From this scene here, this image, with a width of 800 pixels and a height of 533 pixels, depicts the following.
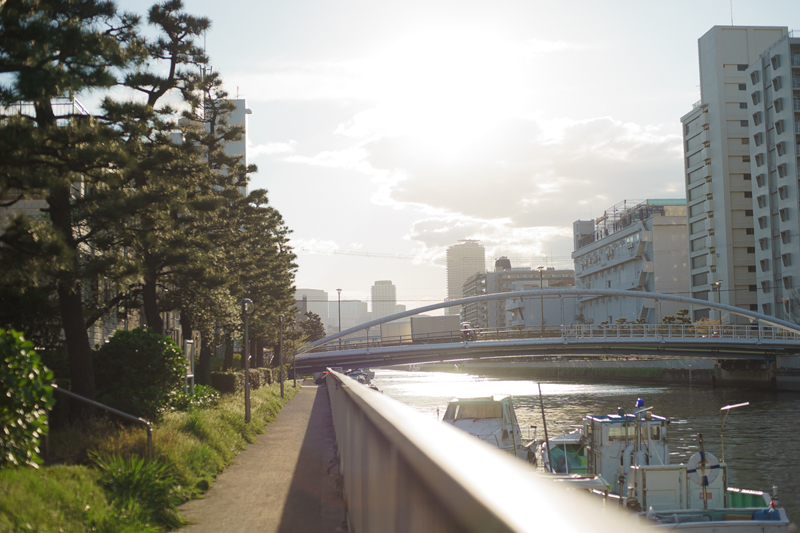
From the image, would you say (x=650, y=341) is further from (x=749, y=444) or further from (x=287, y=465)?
(x=287, y=465)

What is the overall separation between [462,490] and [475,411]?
23.7 m

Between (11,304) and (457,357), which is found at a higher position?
(11,304)

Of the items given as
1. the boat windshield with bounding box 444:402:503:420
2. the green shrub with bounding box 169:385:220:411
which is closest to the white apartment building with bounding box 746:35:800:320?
the boat windshield with bounding box 444:402:503:420

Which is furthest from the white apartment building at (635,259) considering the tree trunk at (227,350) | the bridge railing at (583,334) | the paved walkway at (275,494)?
the paved walkway at (275,494)

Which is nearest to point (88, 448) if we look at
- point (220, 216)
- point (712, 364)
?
point (220, 216)

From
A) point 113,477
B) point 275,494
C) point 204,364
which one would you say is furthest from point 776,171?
point 113,477

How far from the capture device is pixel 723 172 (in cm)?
7750

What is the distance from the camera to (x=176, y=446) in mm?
11453

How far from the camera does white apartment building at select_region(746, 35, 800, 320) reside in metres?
63.5

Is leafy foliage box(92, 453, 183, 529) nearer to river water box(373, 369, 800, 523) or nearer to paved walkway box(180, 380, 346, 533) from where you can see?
paved walkway box(180, 380, 346, 533)

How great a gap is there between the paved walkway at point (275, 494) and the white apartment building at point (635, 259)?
8207 centimetres

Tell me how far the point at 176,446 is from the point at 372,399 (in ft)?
26.4

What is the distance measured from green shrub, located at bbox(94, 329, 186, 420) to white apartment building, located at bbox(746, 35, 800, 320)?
197 feet

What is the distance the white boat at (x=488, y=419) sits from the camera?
23234mm
